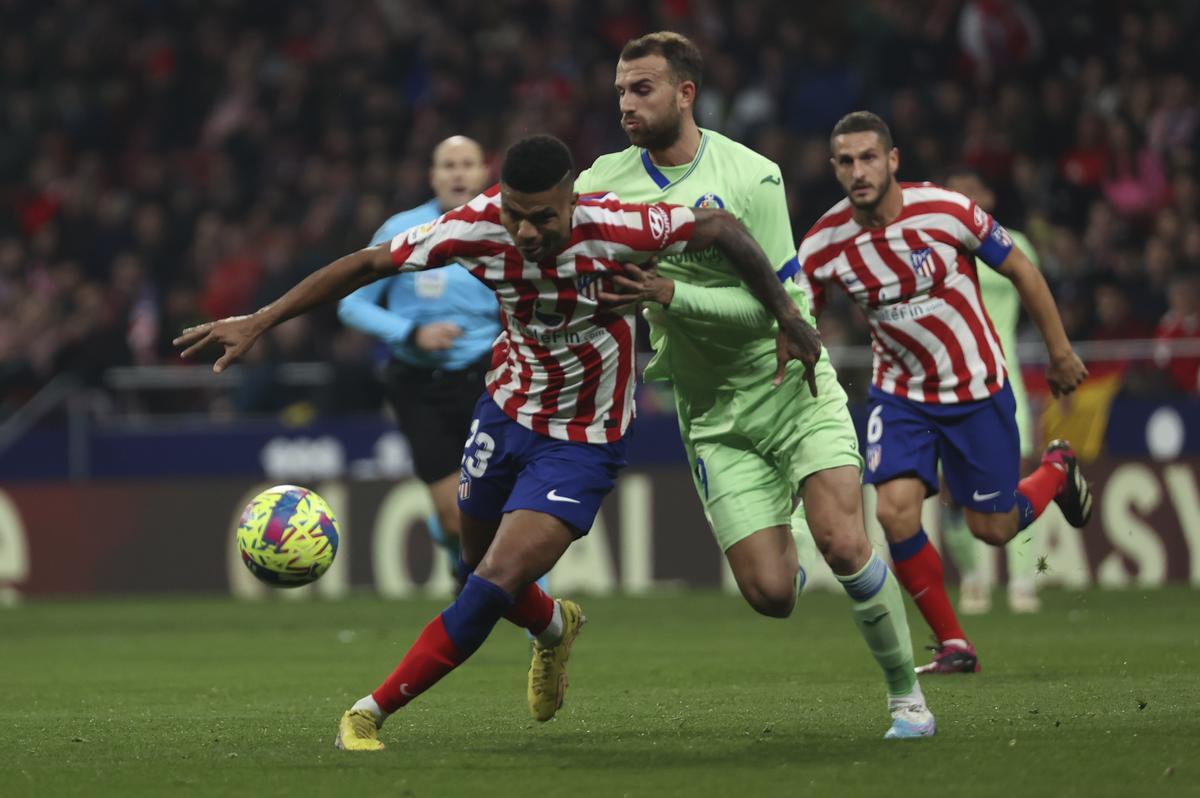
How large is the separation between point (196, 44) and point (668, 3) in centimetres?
574

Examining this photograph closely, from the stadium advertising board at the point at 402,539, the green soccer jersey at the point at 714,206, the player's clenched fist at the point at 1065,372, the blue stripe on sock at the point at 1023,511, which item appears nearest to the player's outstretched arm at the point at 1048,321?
the player's clenched fist at the point at 1065,372

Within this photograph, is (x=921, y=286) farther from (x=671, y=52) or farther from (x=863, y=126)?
(x=671, y=52)

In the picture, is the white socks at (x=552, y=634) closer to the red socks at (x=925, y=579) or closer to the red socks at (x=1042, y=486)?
the red socks at (x=925, y=579)

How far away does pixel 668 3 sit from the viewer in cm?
1858

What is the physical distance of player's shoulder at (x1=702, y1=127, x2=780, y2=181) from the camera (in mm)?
6844

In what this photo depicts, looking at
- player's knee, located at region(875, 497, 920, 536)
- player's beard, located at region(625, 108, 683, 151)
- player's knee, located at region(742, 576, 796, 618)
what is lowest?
player's knee, located at region(742, 576, 796, 618)

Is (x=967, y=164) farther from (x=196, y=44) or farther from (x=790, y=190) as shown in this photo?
(x=196, y=44)

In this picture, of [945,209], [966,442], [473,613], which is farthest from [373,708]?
[945,209]

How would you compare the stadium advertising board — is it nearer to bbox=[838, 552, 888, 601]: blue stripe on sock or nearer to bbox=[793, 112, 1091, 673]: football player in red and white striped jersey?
bbox=[793, 112, 1091, 673]: football player in red and white striped jersey

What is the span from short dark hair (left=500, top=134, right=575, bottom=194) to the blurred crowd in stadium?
922cm

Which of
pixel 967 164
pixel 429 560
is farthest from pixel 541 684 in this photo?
pixel 967 164

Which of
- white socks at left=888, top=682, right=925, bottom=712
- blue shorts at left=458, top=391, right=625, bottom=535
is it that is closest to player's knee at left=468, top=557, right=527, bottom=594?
blue shorts at left=458, top=391, right=625, bottom=535

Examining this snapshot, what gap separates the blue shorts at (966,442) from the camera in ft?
28.3

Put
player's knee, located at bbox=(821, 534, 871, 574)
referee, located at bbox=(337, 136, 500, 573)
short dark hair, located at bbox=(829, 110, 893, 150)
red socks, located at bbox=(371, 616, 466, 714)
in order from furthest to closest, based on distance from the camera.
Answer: referee, located at bbox=(337, 136, 500, 573) → short dark hair, located at bbox=(829, 110, 893, 150) → player's knee, located at bbox=(821, 534, 871, 574) → red socks, located at bbox=(371, 616, 466, 714)
